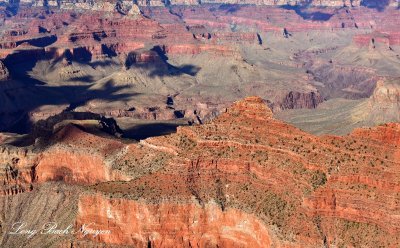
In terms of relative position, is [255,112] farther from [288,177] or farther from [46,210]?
[46,210]

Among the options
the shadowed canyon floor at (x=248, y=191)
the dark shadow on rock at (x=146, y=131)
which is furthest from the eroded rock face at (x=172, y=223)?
the dark shadow on rock at (x=146, y=131)

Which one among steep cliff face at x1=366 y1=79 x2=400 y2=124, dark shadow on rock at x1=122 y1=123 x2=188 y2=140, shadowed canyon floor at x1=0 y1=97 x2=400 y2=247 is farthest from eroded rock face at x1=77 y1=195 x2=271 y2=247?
steep cliff face at x1=366 y1=79 x2=400 y2=124

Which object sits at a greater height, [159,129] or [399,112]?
[399,112]

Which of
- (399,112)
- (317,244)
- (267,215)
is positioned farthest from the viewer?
(399,112)

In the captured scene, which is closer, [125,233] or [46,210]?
[125,233]

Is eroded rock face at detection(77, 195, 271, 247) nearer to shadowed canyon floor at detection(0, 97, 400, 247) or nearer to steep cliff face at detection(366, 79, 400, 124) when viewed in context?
shadowed canyon floor at detection(0, 97, 400, 247)

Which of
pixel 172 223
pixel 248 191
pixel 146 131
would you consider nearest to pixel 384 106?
pixel 146 131

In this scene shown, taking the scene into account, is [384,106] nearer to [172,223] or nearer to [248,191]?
[248,191]

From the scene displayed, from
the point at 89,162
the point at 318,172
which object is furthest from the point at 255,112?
the point at 89,162
